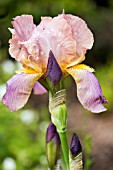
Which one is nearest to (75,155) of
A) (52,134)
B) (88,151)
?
(52,134)

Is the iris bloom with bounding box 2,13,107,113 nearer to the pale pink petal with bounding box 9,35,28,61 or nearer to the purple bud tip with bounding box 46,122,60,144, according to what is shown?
the pale pink petal with bounding box 9,35,28,61

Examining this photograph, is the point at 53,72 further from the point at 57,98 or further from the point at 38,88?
the point at 38,88

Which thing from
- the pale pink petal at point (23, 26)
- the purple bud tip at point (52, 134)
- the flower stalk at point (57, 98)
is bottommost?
the purple bud tip at point (52, 134)

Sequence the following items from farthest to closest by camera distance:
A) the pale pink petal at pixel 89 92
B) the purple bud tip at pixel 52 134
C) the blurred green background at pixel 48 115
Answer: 1. the blurred green background at pixel 48 115
2. the purple bud tip at pixel 52 134
3. the pale pink petal at pixel 89 92

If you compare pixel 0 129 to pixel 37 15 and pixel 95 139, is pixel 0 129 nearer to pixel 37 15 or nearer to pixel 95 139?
pixel 95 139

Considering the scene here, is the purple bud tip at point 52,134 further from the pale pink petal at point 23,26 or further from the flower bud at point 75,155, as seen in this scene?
the pale pink petal at point 23,26

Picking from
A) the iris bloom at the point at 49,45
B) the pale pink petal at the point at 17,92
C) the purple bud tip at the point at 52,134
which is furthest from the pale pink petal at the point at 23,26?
the purple bud tip at the point at 52,134
